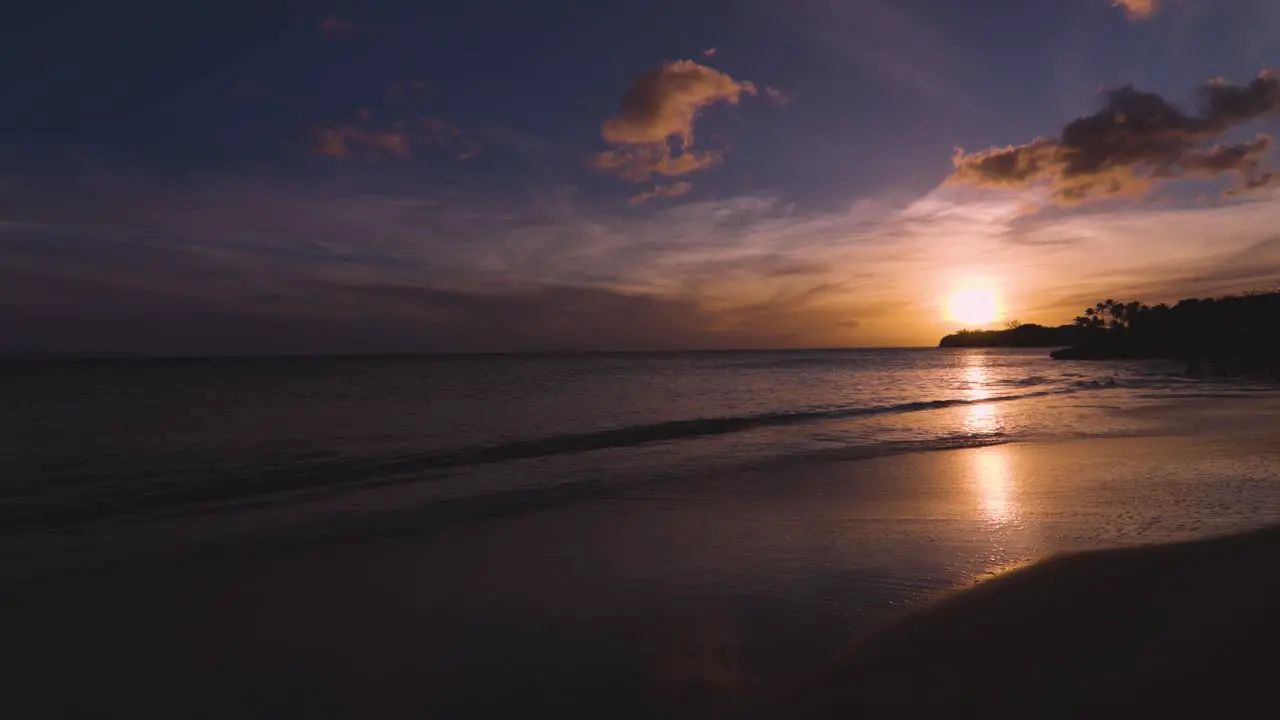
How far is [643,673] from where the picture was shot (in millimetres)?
5055

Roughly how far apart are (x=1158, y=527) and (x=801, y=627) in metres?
6.12

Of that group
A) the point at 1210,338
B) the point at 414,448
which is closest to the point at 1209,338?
the point at 1210,338

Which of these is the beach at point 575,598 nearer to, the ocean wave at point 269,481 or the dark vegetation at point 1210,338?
the ocean wave at point 269,481

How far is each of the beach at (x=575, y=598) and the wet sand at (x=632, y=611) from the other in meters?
0.03

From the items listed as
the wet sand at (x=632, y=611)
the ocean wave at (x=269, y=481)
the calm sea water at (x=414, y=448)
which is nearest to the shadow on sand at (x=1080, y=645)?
the wet sand at (x=632, y=611)

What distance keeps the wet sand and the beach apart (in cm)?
3

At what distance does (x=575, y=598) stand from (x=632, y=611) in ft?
2.53

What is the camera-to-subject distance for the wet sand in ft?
15.9

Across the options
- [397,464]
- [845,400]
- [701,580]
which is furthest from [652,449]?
[845,400]

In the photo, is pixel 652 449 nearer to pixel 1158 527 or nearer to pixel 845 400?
pixel 1158 527

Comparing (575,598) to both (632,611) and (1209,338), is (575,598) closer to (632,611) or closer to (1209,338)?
(632,611)

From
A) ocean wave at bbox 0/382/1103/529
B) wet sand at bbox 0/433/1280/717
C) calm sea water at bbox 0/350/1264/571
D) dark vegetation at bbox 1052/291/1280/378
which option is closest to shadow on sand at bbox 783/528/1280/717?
wet sand at bbox 0/433/1280/717

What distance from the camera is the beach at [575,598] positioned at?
493 centimetres

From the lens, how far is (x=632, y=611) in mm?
6355
